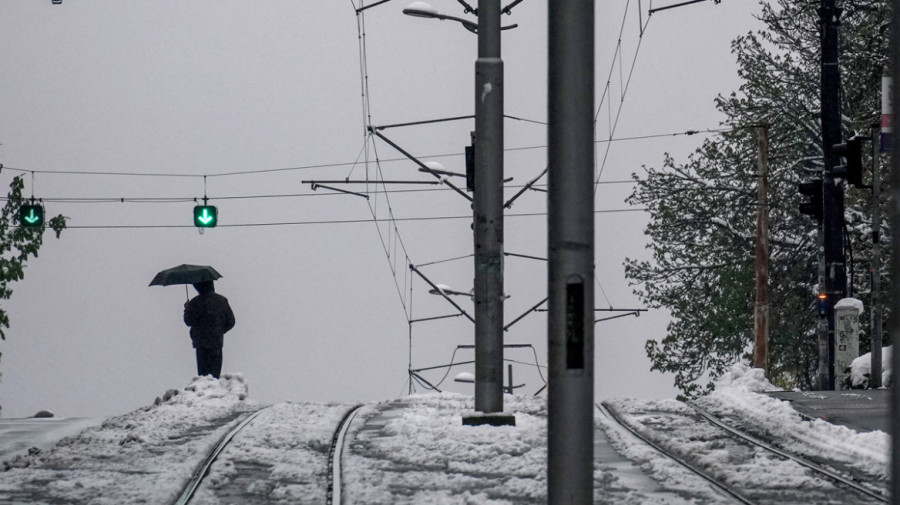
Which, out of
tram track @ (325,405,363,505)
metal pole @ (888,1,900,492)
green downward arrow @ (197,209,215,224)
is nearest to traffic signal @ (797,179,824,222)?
tram track @ (325,405,363,505)

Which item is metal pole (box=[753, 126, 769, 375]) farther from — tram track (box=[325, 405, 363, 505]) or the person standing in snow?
tram track (box=[325, 405, 363, 505])

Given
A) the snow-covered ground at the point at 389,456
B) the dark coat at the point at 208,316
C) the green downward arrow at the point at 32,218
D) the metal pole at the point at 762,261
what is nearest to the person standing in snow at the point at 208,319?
the dark coat at the point at 208,316

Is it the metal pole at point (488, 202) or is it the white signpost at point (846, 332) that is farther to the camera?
the white signpost at point (846, 332)

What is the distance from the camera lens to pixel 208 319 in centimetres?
1878

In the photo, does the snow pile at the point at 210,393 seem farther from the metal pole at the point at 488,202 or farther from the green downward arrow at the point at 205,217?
the green downward arrow at the point at 205,217

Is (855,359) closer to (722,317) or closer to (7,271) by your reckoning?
(722,317)

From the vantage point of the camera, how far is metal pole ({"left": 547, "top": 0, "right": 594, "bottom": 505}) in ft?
20.1

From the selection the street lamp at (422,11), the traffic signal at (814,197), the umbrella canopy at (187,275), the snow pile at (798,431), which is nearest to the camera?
the snow pile at (798,431)

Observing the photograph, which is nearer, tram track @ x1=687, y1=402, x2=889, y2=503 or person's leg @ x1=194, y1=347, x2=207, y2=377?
tram track @ x1=687, y1=402, x2=889, y2=503

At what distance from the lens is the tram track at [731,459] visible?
9766 mm

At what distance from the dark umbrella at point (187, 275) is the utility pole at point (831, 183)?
12.0 m

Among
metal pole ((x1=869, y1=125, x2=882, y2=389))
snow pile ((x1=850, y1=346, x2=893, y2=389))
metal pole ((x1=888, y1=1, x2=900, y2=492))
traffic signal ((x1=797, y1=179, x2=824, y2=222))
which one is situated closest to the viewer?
metal pole ((x1=888, y1=1, x2=900, y2=492))

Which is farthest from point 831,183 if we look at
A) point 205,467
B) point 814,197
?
point 205,467

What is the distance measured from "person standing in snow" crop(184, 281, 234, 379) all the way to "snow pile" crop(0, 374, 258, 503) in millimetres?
1131
